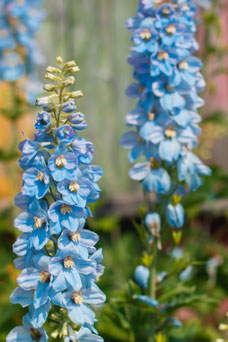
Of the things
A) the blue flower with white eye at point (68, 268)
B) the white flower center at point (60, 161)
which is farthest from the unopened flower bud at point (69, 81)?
the blue flower with white eye at point (68, 268)

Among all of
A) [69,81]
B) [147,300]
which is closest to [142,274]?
[147,300]

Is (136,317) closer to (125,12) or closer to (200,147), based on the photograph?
(200,147)

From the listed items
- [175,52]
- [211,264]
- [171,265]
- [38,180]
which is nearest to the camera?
[38,180]

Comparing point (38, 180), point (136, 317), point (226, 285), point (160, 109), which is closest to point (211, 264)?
point (226, 285)

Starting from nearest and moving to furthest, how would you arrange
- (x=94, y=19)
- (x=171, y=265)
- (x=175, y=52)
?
(x=175, y=52), (x=171, y=265), (x=94, y=19)

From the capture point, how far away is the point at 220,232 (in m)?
4.37

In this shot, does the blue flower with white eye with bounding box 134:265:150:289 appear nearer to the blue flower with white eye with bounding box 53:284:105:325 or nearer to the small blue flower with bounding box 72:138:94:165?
the blue flower with white eye with bounding box 53:284:105:325

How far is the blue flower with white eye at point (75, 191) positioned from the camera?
4.94 ft

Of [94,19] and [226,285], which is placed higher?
[94,19]

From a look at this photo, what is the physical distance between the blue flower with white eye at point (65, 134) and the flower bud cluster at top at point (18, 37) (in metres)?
2.22

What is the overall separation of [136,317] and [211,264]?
119 centimetres

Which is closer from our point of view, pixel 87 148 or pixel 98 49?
pixel 87 148

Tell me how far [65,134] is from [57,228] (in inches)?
10.6

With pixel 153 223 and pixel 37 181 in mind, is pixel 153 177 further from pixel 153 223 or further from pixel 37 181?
pixel 37 181
